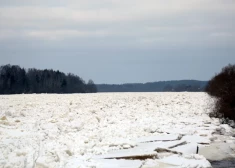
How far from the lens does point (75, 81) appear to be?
78188 millimetres

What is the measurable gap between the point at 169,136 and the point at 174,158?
277 cm

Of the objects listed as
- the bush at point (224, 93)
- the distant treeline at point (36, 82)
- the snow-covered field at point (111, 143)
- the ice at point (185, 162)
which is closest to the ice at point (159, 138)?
the snow-covered field at point (111, 143)

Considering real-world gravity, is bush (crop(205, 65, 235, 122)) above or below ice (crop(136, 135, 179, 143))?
above

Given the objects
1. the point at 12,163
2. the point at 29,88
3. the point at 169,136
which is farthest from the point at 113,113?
the point at 29,88

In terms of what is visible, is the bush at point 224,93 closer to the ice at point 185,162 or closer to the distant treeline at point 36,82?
the ice at point 185,162

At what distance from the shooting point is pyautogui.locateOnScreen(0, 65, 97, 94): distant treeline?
6272cm

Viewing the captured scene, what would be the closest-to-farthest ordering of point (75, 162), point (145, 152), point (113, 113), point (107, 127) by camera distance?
1. point (75, 162)
2. point (145, 152)
3. point (107, 127)
4. point (113, 113)

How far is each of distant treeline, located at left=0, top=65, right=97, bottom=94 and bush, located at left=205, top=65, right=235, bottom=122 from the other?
50.8 metres

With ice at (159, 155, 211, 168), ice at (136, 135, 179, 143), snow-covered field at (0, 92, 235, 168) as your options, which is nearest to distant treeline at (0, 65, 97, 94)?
snow-covered field at (0, 92, 235, 168)

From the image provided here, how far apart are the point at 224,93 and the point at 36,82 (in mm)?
59154

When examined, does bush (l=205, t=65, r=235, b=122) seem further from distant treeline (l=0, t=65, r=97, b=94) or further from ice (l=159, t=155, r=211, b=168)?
distant treeline (l=0, t=65, r=97, b=94)

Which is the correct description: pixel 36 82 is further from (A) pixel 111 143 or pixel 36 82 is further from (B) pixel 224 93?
(A) pixel 111 143

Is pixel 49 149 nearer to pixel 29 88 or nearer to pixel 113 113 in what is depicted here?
pixel 113 113

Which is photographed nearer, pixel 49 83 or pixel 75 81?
pixel 49 83
